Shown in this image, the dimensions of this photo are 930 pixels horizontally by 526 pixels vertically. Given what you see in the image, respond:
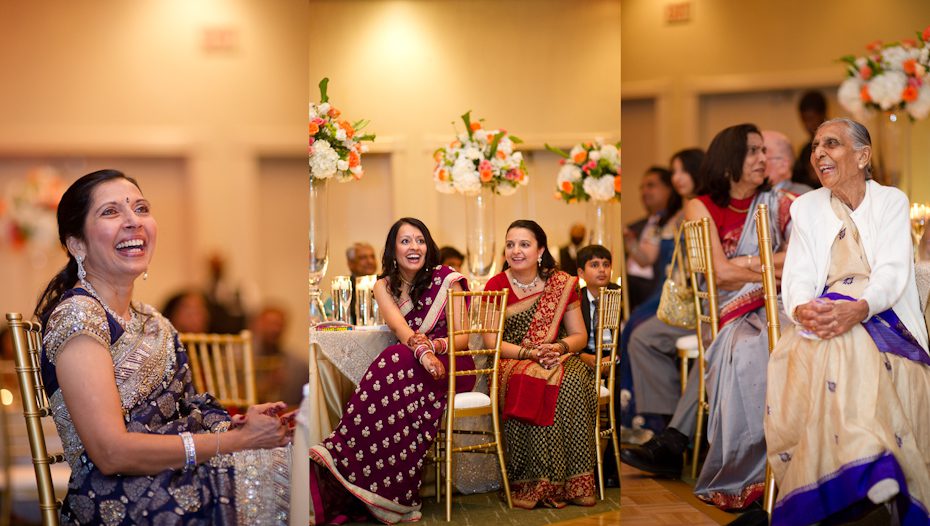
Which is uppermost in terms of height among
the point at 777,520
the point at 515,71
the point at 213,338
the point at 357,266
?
the point at 515,71

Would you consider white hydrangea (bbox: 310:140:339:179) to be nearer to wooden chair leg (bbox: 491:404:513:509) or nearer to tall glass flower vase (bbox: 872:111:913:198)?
wooden chair leg (bbox: 491:404:513:509)

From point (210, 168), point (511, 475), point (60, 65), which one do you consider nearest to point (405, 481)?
point (511, 475)

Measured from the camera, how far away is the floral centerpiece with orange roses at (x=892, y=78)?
182 inches

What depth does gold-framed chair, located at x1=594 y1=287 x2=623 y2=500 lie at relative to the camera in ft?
11.0

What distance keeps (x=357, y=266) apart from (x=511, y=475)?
92 cm

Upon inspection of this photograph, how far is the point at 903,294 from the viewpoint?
305 centimetres

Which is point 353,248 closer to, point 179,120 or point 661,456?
point 179,120

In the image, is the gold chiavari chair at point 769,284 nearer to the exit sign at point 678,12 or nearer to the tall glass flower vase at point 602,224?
the tall glass flower vase at point 602,224

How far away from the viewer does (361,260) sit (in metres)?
3.12

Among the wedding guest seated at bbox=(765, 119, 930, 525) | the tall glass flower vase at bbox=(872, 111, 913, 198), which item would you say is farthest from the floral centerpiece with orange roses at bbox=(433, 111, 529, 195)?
the tall glass flower vase at bbox=(872, 111, 913, 198)

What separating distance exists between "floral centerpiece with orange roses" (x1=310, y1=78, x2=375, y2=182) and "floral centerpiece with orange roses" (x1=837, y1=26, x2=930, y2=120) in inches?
115

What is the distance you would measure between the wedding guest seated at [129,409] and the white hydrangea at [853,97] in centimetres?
360

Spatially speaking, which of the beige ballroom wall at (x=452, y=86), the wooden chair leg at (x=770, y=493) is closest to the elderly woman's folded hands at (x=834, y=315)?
the wooden chair leg at (x=770, y=493)

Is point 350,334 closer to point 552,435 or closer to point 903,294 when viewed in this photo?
point 552,435
